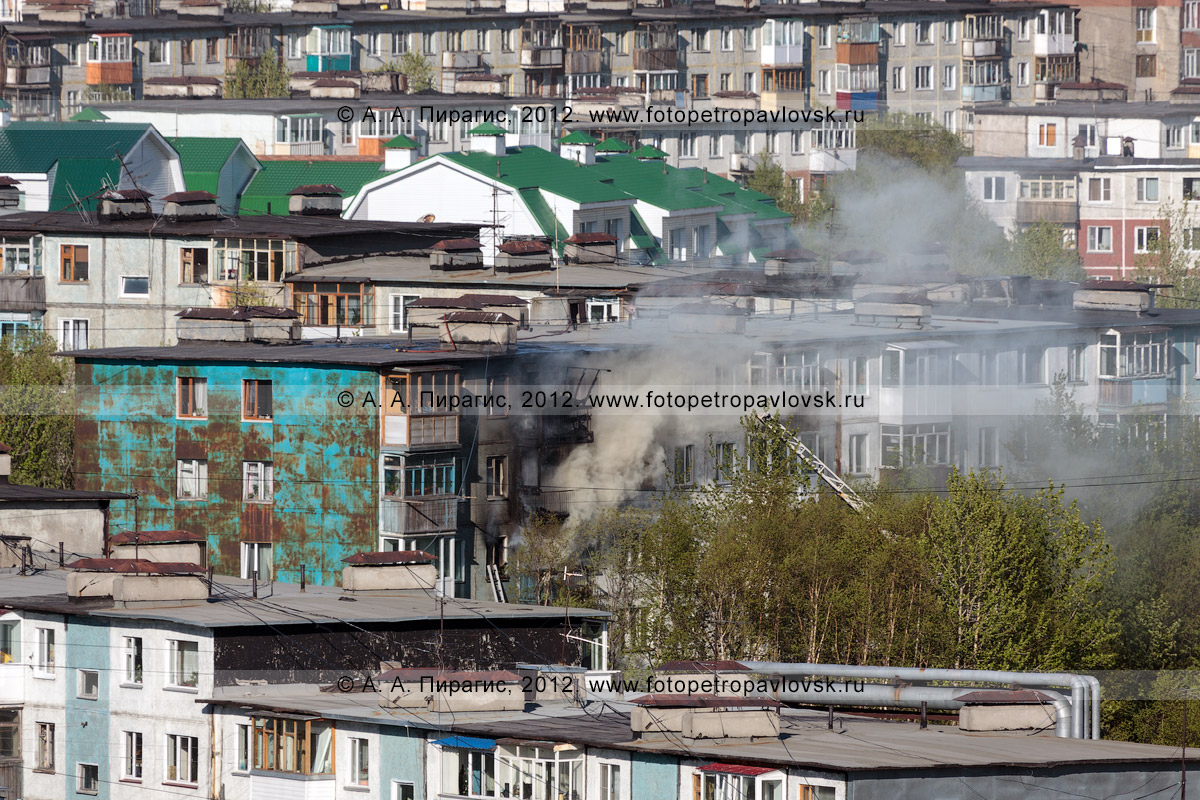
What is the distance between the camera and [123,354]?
63344mm

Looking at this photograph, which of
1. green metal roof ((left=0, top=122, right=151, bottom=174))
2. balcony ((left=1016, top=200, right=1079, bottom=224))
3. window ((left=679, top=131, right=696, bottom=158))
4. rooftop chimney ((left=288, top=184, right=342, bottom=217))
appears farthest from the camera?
window ((left=679, top=131, right=696, bottom=158))

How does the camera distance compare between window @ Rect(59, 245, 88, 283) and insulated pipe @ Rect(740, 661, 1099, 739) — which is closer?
insulated pipe @ Rect(740, 661, 1099, 739)

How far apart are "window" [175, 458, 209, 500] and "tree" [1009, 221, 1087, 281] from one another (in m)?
55.1

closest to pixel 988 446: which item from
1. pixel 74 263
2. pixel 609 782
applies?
pixel 74 263

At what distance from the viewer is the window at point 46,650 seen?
150 feet

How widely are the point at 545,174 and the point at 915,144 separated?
36.4 metres

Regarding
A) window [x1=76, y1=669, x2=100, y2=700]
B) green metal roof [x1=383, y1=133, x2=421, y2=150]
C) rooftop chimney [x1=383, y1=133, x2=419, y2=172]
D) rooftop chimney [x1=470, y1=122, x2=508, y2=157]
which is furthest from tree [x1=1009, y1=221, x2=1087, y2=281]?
window [x1=76, y1=669, x2=100, y2=700]

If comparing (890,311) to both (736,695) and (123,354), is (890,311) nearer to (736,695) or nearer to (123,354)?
(123,354)

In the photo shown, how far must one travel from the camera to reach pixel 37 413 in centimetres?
6988

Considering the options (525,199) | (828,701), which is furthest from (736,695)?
(525,199)

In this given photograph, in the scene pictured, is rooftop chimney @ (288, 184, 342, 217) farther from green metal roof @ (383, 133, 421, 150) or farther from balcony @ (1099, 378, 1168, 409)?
balcony @ (1099, 378, 1168, 409)

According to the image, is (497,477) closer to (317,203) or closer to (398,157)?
(317,203)

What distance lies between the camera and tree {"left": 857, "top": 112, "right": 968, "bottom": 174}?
411 ft

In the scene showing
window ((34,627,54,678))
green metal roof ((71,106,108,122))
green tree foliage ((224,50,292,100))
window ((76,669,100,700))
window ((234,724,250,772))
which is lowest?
window ((234,724,250,772))
